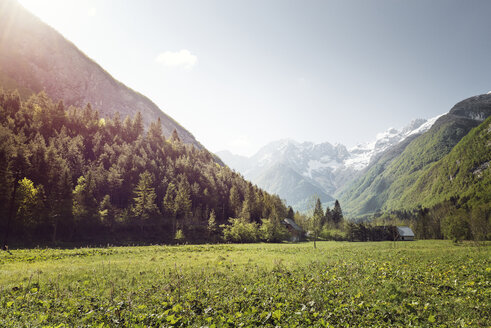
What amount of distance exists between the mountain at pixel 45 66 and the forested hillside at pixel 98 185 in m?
62.6

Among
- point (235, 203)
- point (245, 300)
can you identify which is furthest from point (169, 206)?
point (245, 300)

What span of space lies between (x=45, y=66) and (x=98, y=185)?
138m

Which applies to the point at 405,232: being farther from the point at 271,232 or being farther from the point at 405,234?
the point at 271,232

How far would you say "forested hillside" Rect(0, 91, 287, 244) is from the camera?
5166 cm

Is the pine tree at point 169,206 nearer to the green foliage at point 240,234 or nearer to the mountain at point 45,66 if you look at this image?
the green foliage at point 240,234

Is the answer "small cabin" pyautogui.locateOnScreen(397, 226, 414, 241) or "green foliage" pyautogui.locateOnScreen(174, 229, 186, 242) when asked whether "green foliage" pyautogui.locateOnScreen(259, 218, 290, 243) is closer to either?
"green foliage" pyautogui.locateOnScreen(174, 229, 186, 242)

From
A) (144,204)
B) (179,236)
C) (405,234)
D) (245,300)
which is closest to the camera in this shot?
(245,300)

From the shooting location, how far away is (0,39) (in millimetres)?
148375

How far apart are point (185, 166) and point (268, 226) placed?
4873cm

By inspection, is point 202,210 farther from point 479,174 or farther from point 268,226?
point 479,174

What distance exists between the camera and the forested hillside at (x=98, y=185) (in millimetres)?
51656

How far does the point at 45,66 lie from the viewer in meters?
158

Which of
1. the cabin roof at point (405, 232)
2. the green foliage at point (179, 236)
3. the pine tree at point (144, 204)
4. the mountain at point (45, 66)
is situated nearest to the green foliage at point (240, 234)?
the green foliage at point (179, 236)

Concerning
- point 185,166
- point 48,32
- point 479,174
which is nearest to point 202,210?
point 185,166
